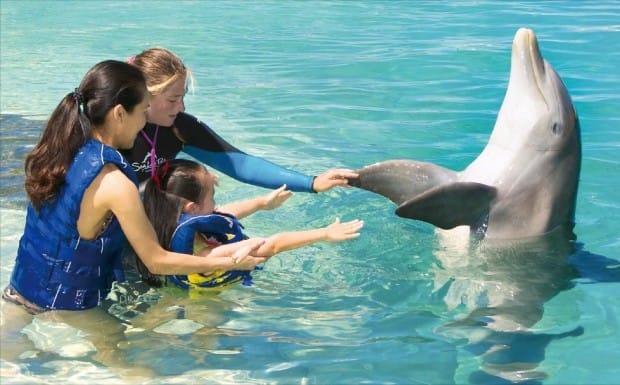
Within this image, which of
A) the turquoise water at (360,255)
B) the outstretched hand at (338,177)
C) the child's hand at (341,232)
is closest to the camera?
the child's hand at (341,232)

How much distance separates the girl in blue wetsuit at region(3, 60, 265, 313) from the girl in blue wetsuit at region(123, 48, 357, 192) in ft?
1.83

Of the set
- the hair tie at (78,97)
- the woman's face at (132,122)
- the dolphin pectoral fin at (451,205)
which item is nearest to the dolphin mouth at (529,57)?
the dolphin pectoral fin at (451,205)

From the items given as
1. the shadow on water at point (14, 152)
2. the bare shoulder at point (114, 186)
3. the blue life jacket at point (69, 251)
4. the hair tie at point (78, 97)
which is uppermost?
the hair tie at point (78, 97)

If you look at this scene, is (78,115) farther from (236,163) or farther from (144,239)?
(236,163)

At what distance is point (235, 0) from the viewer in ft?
65.1

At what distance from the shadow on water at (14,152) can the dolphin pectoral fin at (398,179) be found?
2.84 meters

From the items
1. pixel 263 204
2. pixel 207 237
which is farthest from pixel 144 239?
pixel 263 204

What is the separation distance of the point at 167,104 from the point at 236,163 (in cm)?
92

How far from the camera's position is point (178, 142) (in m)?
5.35

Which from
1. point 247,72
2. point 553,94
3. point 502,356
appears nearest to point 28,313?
point 502,356

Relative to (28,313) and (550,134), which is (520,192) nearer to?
(550,134)

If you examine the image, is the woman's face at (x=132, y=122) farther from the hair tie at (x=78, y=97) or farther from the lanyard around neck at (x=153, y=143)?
the lanyard around neck at (x=153, y=143)

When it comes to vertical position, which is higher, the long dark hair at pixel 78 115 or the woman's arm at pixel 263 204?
the long dark hair at pixel 78 115

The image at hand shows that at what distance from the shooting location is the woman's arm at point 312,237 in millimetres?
4242
